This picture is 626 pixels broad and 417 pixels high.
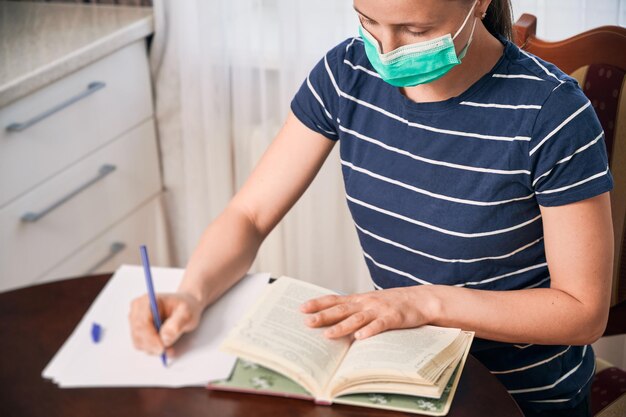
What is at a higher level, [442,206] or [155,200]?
[442,206]

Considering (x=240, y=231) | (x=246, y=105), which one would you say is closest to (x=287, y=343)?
(x=240, y=231)

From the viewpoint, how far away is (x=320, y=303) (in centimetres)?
114

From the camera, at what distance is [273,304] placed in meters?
1.14

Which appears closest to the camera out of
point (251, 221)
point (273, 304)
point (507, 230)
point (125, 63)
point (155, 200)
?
point (273, 304)

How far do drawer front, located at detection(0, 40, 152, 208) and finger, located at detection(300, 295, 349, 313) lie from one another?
113 centimetres

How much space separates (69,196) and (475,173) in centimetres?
128

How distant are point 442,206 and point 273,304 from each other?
32cm

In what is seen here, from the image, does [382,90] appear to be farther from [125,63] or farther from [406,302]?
[125,63]

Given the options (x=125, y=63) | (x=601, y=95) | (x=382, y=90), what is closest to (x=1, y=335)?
(x=382, y=90)

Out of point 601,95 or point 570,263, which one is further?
point 601,95

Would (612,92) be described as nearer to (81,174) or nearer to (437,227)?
(437,227)

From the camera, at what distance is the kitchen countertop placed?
204 cm

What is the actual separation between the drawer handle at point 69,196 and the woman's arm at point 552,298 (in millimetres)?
1163

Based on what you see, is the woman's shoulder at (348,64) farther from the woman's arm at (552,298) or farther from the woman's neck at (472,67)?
the woman's arm at (552,298)
